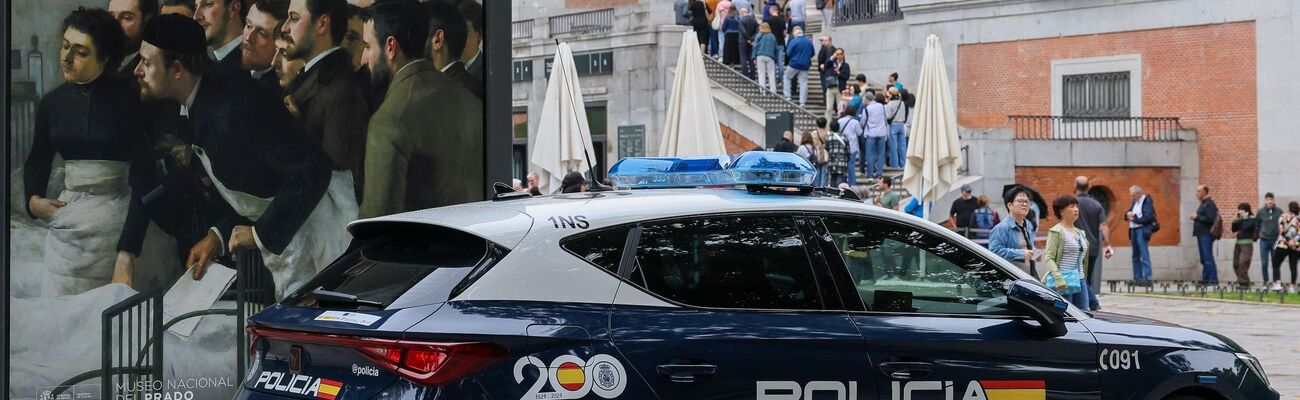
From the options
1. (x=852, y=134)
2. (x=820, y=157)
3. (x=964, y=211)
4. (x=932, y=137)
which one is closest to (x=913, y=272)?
(x=964, y=211)

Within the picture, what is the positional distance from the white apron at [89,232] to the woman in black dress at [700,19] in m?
25.4

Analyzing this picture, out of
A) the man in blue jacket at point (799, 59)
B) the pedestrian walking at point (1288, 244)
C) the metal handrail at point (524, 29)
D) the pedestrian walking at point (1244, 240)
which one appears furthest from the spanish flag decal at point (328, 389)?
the metal handrail at point (524, 29)

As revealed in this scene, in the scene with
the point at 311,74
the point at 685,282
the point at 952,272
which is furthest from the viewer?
the point at 311,74

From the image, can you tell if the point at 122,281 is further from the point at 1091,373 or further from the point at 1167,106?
the point at 1167,106

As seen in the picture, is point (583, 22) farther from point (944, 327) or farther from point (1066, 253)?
point (944, 327)

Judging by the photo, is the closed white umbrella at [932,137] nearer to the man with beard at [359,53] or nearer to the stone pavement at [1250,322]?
the stone pavement at [1250,322]

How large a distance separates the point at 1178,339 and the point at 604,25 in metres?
28.4

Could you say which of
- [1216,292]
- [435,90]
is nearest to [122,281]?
[435,90]

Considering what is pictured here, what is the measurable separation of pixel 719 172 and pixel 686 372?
137 centimetres

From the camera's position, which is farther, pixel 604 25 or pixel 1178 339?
pixel 604 25

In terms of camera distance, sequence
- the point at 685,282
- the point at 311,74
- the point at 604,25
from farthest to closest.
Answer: the point at 604,25 → the point at 311,74 → the point at 685,282

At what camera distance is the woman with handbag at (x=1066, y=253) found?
465 inches

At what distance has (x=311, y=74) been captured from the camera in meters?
8.38

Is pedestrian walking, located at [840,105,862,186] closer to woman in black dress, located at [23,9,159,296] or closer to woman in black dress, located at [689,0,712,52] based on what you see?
woman in black dress, located at [689,0,712,52]
